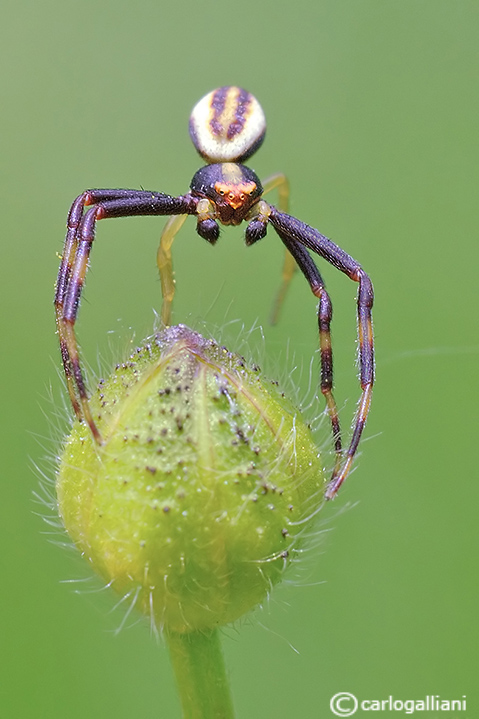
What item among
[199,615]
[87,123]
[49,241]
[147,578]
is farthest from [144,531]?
[87,123]

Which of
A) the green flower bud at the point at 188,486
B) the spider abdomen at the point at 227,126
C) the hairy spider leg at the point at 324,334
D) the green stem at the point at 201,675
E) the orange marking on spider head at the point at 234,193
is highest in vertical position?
the spider abdomen at the point at 227,126

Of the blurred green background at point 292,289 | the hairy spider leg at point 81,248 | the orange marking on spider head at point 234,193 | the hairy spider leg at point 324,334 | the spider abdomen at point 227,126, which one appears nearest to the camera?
the hairy spider leg at point 81,248

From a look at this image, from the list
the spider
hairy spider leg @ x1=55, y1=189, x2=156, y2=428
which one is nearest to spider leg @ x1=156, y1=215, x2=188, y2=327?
the spider

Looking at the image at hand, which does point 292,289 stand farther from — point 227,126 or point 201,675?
point 201,675

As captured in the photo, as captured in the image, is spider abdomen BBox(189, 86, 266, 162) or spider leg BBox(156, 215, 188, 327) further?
spider abdomen BBox(189, 86, 266, 162)

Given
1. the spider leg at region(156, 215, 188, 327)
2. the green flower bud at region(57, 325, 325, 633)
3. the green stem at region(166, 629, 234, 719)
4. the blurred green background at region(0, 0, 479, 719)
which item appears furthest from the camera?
the blurred green background at region(0, 0, 479, 719)

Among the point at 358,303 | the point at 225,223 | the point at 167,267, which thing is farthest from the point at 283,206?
the point at 358,303

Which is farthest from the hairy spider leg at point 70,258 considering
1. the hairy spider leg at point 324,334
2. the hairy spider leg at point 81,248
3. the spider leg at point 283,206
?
the spider leg at point 283,206

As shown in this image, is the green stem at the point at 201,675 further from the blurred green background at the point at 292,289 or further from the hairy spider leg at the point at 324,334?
the hairy spider leg at the point at 324,334

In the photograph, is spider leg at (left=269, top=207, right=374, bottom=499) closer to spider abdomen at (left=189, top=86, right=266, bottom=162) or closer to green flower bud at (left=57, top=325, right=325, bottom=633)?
green flower bud at (left=57, top=325, right=325, bottom=633)
